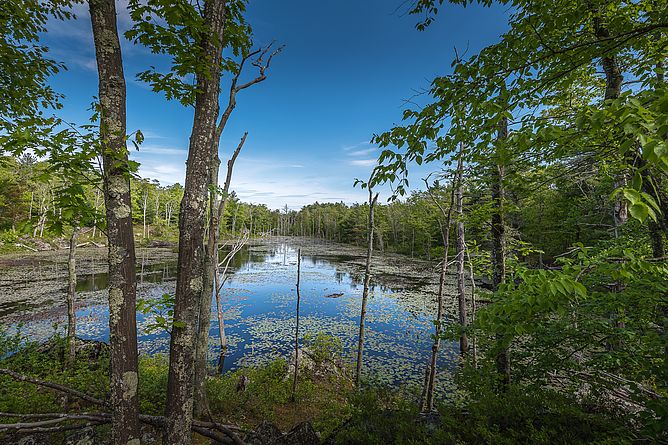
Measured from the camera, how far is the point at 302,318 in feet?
46.9

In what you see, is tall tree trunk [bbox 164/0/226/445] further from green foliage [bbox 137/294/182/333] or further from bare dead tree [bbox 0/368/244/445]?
bare dead tree [bbox 0/368/244/445]

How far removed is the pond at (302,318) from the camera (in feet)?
32.7

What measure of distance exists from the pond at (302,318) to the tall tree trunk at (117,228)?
2.86 m

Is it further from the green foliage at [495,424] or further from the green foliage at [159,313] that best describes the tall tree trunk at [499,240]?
the green foliage at [159,313]

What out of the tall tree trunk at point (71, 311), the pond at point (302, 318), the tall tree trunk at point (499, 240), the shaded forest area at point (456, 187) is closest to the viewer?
the shaded forest area at point (456, 187)

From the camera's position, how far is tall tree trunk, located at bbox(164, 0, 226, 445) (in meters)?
2.42

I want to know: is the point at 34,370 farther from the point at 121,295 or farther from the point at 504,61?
the point at 504,61

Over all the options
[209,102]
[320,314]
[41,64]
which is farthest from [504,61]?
[320,314]

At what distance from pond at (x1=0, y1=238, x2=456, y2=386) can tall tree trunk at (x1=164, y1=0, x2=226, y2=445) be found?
303 cm

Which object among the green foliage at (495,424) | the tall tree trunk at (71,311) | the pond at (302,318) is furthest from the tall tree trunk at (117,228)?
the tall tree trunk at (71,311)

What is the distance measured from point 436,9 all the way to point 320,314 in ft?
47.3

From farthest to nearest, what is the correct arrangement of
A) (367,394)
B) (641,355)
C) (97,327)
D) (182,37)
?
(97,327) < (367,394) < (641,355) < (182,37)

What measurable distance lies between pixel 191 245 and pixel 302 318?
1281cm

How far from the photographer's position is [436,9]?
9.90 ft
